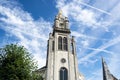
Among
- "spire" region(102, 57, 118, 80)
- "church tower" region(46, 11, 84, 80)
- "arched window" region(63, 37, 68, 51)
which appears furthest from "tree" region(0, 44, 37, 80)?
"spire" region(102, 57, 118, 80)

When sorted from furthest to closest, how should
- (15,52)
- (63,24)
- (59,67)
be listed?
(63,24) < (59,67) < (15,52)

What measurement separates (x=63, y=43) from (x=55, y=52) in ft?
12.7

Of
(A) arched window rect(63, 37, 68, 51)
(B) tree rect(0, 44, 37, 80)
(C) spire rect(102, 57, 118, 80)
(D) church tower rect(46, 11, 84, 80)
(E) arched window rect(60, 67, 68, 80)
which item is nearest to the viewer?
(B) tree rect(0, 44, 37, 80)

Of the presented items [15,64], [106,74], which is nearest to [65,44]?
Result: [106,74]

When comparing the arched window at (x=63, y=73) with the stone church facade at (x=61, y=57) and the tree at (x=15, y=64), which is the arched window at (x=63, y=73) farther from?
the tree at (x=15, y=64)

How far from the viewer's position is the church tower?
4149 cm

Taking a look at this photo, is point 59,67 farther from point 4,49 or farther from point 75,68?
point 4,49

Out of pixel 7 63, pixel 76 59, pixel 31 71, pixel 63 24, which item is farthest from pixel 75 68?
pixel 7 63

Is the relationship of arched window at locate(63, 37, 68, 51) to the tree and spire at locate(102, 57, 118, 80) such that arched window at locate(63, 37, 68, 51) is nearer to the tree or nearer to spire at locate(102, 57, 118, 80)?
spire at locate(102, 57, 118, 80)

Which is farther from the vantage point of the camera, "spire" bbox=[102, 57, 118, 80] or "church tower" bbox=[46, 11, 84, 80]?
"spire" bbox=[102, 57, 118, 80]

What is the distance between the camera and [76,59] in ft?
147

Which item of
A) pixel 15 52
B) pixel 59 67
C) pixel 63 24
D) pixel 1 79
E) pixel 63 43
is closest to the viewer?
pixel 1 79

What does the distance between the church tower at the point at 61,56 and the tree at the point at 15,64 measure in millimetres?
15829

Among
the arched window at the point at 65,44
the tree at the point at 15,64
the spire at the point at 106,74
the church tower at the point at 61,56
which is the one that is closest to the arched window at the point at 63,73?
the church tower at the point at 61,56
